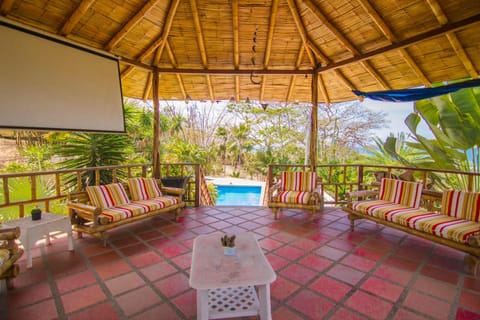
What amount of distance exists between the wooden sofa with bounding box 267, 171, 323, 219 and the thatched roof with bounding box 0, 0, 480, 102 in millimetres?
2304

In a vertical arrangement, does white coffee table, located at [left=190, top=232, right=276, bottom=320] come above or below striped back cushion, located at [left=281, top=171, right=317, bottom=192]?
below

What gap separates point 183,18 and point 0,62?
2.94m

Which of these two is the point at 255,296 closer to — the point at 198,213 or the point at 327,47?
the point at 198,213

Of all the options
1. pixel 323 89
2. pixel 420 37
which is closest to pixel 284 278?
pixel 420 37

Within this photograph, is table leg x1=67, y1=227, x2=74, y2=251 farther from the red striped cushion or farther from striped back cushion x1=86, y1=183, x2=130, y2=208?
striped back cushion x1=86, y1=183, x2=130, y2=208

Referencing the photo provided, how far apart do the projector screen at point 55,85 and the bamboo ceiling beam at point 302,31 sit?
3395mm

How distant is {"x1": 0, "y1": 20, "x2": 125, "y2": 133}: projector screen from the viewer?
334 cm

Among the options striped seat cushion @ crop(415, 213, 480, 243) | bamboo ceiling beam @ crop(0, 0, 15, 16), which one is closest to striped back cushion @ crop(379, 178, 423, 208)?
striped seat cushion @ crop(415, 213, 480, 243)

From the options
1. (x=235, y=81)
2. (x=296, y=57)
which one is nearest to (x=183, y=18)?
(x=235, y=81)

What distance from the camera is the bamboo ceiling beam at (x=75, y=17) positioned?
3611mm

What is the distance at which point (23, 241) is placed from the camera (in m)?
2.81

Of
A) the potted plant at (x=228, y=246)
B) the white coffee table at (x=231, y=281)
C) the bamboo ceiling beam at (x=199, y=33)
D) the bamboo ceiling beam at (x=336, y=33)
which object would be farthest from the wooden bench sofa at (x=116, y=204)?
the bamboo ceiling beam at (x=336, y=33)

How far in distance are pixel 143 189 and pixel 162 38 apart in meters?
2.95

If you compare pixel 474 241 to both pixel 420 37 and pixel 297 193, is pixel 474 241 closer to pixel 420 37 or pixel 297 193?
pixel 297 193
